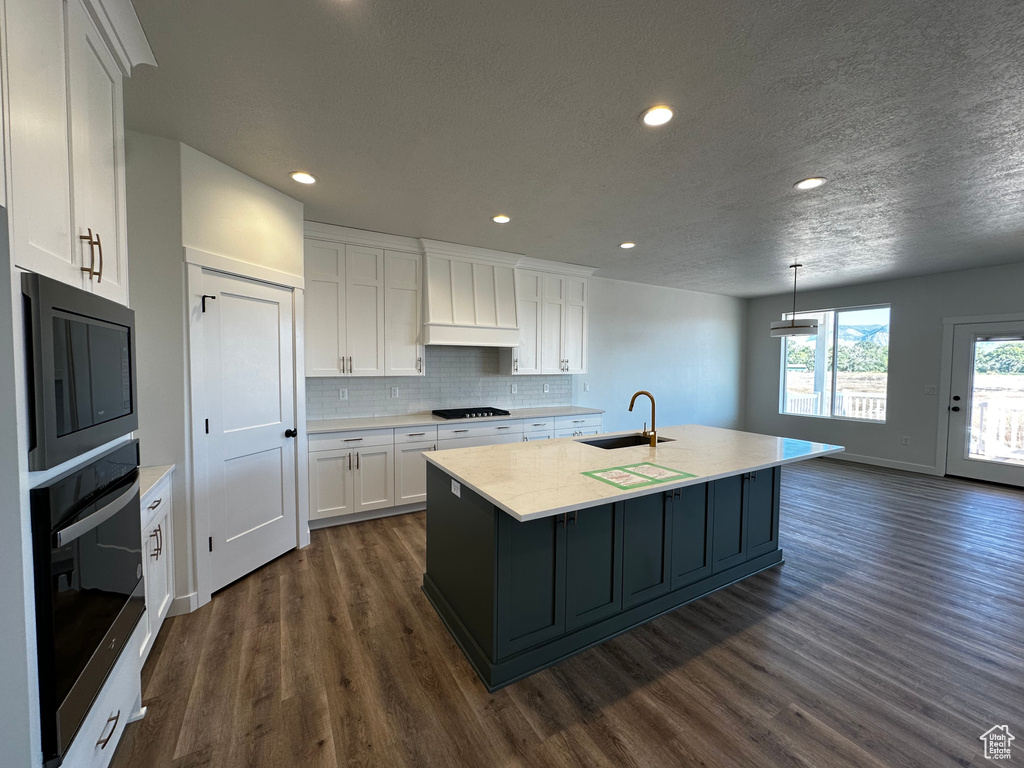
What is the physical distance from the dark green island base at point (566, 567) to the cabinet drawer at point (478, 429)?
147 cm

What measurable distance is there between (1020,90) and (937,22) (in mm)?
774

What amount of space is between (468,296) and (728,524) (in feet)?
10.2

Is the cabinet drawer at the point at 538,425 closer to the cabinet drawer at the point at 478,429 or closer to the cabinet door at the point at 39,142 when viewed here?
the cabinet drawer at the point at 478,429

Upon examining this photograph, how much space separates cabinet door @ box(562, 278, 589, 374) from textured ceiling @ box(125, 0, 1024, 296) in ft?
5.94

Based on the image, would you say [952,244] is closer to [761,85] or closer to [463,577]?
[761,85]

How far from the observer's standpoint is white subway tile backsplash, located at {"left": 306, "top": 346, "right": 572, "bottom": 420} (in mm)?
3955

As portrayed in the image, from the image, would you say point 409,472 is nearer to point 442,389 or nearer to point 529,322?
point 442,389

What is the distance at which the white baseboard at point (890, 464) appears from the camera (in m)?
5.33

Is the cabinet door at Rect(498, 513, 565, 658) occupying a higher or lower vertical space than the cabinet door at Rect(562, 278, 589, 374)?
lower

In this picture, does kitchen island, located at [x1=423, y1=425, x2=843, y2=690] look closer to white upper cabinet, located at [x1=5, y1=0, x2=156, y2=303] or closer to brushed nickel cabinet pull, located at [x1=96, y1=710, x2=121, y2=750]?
brushed nickel cabinet pull, located at [x1=96, y1=710, x2=121, y2=750]

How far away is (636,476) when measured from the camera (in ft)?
6.68

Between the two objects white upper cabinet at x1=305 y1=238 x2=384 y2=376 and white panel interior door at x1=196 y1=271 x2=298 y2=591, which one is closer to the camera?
white panel interior door at x1=196 y1=271 x2=298 y2=591

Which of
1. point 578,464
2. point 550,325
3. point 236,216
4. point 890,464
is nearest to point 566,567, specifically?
point 578,464

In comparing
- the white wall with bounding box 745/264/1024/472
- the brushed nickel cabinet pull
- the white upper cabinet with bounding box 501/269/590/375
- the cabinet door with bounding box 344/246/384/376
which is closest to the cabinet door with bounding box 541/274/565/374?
the white upper cabinet with bounding box 501/269/590/375
